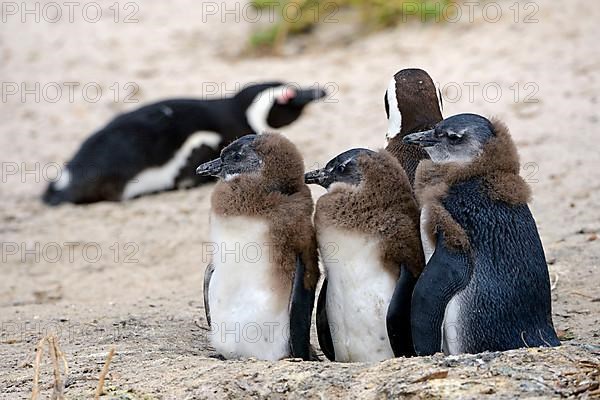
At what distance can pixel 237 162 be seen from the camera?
4281 mm

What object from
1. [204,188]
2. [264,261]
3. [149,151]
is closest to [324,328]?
[264,261]

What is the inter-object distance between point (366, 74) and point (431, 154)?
5.29 m

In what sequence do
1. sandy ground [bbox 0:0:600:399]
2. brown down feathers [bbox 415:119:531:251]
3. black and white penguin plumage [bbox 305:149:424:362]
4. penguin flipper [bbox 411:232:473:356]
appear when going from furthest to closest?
black and white penguin plumage [bbox 305:149:424:362] < brown down feathers [bbox 415:119:531:251] < penguin flipper [bbox 411:232:473:356] < sandy ground [bbox 0:0:600:399]

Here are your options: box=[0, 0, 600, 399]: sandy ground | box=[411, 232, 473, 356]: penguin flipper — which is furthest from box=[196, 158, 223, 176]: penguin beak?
box=[411, 232, 473, 356]: penguin flipper

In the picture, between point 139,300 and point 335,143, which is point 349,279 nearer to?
point 139,300

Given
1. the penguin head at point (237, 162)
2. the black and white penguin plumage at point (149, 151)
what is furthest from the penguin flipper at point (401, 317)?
the black and white penguin plumage at point (149, 151)

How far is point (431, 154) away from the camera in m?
4.11

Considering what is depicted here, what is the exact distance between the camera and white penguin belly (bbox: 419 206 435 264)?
3.88 metres

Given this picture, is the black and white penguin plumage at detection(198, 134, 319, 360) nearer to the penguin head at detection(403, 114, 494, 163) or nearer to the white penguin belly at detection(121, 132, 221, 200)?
the penguin head at detection(403, 114, 494, 163)

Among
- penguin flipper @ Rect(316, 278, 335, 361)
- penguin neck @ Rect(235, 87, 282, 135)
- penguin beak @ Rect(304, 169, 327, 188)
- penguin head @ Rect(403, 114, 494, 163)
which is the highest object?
penguin neck @ Rect(235, 87, 282, 135)

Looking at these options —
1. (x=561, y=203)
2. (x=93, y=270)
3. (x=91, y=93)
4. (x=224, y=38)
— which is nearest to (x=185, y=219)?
(x=93, y=270)

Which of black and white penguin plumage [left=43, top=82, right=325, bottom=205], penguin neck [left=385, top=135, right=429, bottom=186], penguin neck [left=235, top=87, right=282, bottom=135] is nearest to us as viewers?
penguin neck [left=385, top=135, right=429, bottom=186]

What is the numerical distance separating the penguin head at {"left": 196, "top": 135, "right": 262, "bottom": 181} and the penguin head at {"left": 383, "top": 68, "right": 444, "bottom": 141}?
0.79m

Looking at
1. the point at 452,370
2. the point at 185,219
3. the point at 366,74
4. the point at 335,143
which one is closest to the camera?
the point at 452,370
